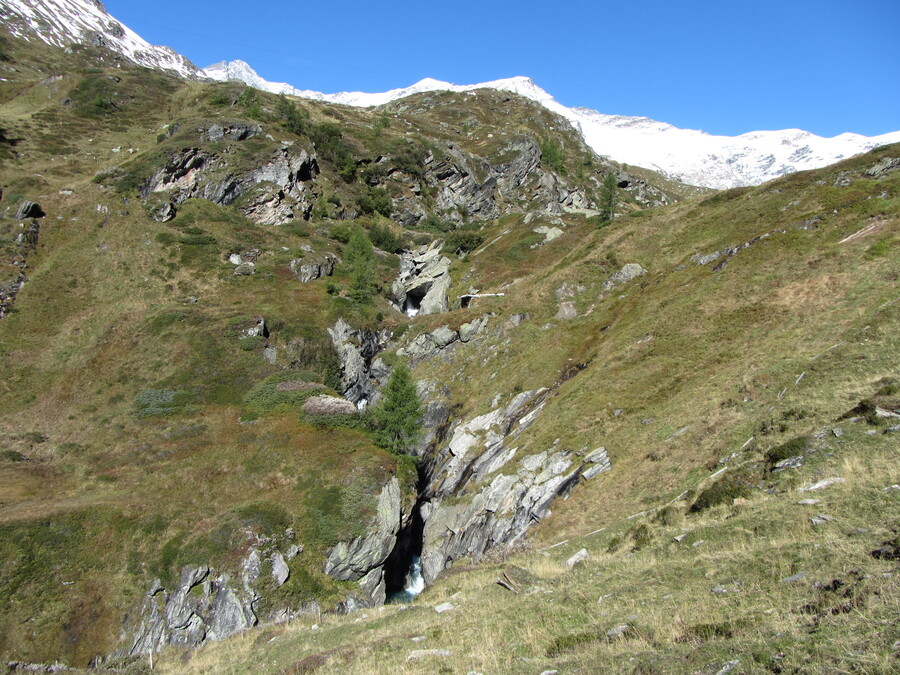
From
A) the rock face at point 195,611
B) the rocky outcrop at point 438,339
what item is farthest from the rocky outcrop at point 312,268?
the rock face at point 195,611

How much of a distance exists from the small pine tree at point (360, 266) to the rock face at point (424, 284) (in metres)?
7.17

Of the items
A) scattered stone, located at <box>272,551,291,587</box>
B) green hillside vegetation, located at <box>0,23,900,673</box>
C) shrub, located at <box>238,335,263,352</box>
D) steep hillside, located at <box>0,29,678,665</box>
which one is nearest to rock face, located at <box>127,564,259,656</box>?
steep hillside, located at <box>0,29,678,665</box>

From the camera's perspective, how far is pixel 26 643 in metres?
28.8

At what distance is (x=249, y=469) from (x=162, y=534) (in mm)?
9041

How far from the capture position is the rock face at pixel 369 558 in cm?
3816

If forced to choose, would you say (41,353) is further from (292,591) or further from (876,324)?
(876,324)

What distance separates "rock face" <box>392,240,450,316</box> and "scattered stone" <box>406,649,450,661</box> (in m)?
66.0

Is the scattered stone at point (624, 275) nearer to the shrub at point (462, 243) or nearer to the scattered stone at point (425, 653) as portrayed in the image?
the shrub at point (462, 243)

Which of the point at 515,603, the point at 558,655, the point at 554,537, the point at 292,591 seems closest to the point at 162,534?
the point at 292,591

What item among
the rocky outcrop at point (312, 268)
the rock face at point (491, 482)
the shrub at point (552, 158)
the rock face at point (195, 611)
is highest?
the shrub at point (552, 158)

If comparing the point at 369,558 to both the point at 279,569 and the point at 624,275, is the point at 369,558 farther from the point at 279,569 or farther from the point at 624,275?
the point at 624,275

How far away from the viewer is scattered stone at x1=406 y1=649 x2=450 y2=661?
12.9 m

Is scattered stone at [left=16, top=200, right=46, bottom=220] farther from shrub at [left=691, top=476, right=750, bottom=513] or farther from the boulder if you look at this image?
shrub at [left=691, top=476, right=750, bottom=513]

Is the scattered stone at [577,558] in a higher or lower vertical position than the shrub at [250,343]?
lower
